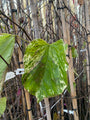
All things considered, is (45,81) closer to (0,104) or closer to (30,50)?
(30,50)

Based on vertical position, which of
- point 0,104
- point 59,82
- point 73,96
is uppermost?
point 59,82

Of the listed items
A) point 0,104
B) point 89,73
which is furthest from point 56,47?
point 89,73

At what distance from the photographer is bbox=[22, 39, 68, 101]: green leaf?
26 cm

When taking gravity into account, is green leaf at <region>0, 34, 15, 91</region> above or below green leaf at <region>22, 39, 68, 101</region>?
above

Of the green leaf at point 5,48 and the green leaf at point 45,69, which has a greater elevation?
the green leaf at point 5,48

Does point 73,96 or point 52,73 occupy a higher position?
point 52,73

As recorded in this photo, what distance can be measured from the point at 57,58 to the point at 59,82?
0.04 metres

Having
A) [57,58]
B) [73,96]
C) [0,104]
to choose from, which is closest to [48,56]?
[57,58]

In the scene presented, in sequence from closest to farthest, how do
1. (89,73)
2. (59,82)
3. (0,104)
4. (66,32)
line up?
(59,82) < (0,104) < (66,32) < (89,73)

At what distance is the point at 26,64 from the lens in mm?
298

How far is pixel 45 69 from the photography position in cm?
27

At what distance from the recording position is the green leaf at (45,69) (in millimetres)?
261

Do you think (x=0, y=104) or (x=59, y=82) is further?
(x=0, y=104)

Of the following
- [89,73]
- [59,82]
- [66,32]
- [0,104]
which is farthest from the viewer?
[89,73]
